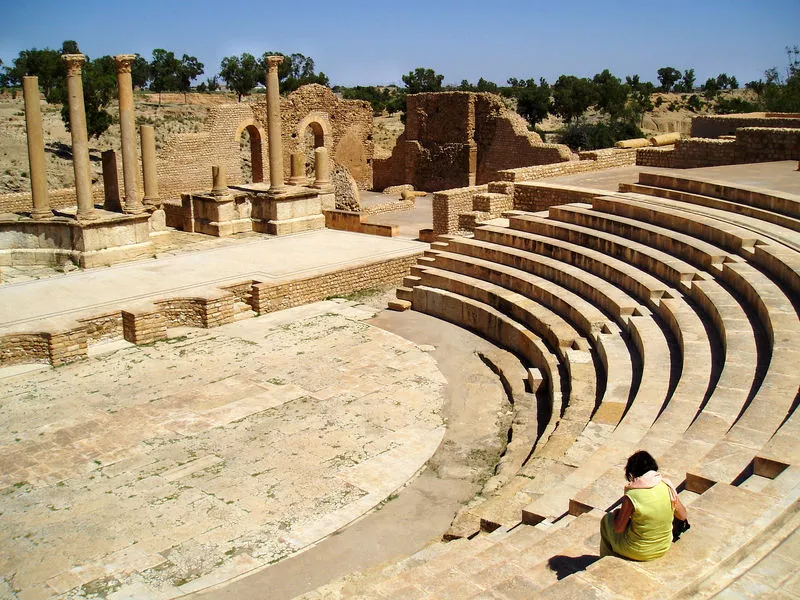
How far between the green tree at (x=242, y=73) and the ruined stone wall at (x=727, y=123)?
44.5 m

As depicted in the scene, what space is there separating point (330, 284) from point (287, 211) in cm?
524

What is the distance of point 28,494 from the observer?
28.6 ft

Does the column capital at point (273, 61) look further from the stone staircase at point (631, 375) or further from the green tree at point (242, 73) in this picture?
the green tree at point (242, 73)

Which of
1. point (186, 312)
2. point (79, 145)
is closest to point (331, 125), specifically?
point (79, 145)

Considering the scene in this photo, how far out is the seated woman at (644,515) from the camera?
186 inches

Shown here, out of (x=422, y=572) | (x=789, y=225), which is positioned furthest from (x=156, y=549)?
(x=789, y=225)

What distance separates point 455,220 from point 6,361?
10.6 m

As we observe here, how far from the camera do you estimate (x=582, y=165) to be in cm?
2139

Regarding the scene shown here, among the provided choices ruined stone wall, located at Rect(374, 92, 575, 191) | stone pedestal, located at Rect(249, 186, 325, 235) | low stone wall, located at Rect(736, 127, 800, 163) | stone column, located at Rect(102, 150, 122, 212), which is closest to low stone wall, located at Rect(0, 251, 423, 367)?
stone pedestal, located at Rect(249, 186, 325, 235)

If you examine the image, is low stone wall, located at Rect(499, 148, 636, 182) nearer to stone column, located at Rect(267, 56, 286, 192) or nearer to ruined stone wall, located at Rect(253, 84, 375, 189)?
stone column, located at Rect(267, 56, 286, 192)

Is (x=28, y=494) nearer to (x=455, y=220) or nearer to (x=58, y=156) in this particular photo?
(x=455, y=220)

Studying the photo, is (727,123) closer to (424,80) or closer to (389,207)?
(389,207)

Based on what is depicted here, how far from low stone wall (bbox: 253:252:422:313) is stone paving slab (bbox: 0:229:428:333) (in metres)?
0.21

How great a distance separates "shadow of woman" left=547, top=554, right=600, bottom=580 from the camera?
16.8 ft
